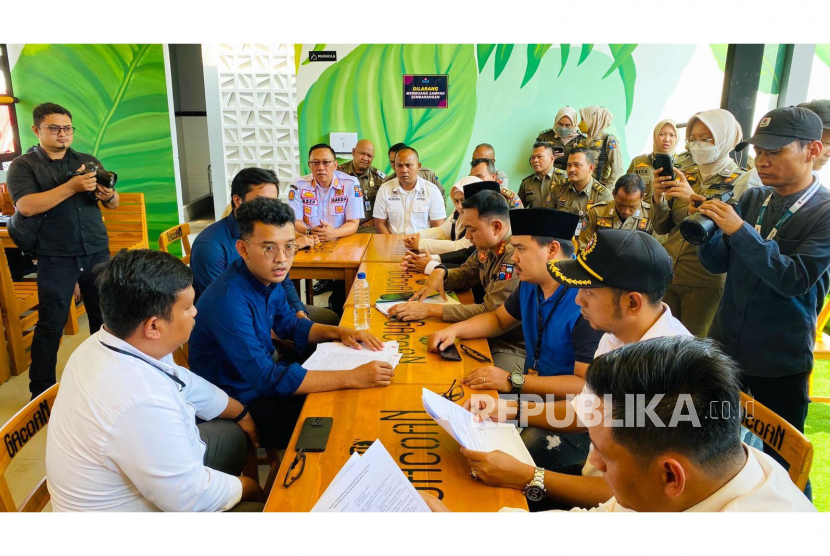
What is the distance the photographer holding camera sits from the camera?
9.59ft

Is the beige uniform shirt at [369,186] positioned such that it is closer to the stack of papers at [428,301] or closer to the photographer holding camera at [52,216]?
the photographer holding camera at [52,216]

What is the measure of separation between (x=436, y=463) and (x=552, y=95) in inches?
205

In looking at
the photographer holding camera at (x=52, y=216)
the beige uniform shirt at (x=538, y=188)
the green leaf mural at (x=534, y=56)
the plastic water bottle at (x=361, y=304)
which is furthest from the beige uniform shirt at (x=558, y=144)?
the photographer holding camera at (x=52, y=216)

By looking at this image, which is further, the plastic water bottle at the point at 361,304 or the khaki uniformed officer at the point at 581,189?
the khaki uniformed officer at the point at 581,189

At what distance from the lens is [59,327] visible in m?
3.03

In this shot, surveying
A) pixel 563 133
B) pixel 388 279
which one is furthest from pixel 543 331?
pixel 563 133

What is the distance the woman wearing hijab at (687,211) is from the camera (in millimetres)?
2756

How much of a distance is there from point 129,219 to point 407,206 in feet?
7.91

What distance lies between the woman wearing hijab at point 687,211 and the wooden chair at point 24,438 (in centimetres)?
267

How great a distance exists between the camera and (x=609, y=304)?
1.50 m

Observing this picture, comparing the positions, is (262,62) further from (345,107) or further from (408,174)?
(408,174)

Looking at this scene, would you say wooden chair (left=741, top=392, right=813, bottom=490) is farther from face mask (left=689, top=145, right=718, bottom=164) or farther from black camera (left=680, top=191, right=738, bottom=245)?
face mask (left=689, top=145, right=718, bottom=164)

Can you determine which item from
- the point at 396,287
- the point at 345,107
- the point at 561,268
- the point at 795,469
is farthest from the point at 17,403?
the point at 345,107

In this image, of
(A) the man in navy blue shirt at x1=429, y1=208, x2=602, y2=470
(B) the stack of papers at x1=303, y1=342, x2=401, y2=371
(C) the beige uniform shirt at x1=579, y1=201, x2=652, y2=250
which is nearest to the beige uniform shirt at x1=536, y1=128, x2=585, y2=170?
(C) the beige uniform shirt at x1=579, y1=201, x2=652, y2=250
